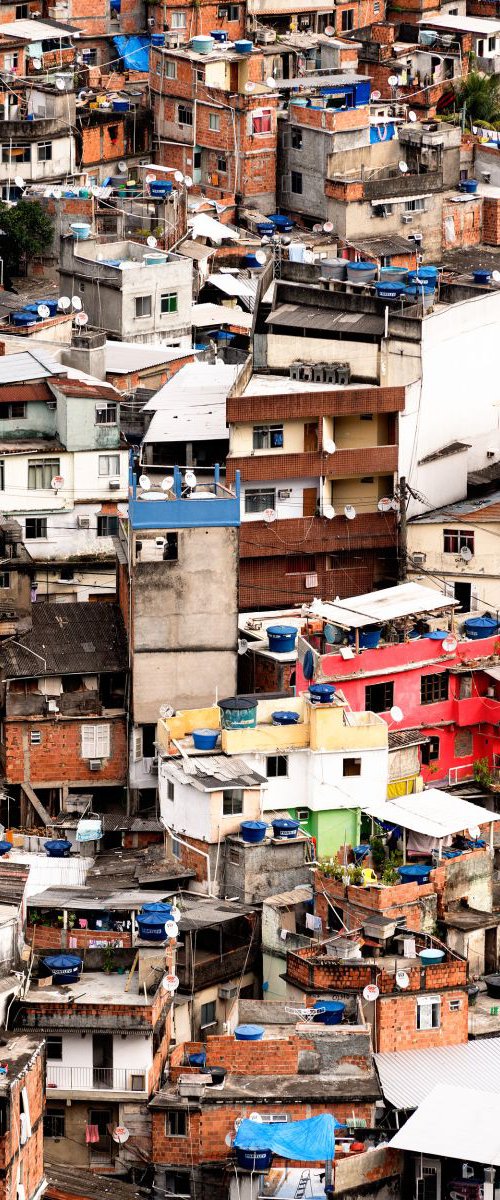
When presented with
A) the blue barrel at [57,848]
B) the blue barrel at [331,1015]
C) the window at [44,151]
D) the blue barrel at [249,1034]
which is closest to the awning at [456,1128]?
the blue barrel at [331,1015]

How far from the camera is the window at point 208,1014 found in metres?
62.1

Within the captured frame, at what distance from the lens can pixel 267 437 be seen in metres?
80.1

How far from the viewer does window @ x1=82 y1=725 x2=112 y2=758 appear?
7256cm

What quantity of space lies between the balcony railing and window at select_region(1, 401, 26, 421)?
89.6ft

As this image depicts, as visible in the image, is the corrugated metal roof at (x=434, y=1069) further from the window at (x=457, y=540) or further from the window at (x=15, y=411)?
the window at (x=15, y=411)

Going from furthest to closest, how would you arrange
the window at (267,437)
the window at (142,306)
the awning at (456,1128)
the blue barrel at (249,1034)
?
the window at (142,306), the window at (267,437), the blue barrel at (249,1034), the awning at (456,1128)

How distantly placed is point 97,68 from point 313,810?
5434cm

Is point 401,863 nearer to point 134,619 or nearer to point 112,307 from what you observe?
point 134,619

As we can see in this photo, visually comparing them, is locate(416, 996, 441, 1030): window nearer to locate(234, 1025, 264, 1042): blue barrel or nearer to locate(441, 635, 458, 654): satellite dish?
locate(234, 1025, 264, 1042): blue barrel

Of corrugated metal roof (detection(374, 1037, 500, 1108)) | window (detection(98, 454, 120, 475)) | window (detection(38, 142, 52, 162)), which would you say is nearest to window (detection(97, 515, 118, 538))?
window (detection(98, 454, 120, 475))

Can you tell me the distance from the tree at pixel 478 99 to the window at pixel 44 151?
704 inches

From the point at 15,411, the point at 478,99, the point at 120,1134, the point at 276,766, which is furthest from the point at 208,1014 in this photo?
the point at 478,99

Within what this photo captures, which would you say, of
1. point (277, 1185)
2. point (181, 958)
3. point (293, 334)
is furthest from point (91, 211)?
point (277, 1185)

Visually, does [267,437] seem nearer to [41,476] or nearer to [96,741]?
[41,476]
